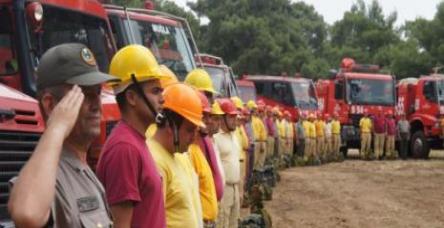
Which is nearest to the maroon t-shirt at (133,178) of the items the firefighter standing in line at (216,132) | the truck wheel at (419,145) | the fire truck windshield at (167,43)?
the firefighter standing in line at (216,132)

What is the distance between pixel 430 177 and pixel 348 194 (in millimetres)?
4887

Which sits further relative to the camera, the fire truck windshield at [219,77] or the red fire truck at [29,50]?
the fire truck windshield at [219,77]

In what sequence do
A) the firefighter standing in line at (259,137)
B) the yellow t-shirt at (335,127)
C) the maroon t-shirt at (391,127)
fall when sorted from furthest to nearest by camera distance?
the maroon t-shirt at (391,127)
the yellow t-shirt at (335,127)
the firefighter standing in line at (259,137)

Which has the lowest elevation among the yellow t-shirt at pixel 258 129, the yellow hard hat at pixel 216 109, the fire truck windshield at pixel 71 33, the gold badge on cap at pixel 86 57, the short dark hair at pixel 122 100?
the yellow t-shirt at pixel 258 129

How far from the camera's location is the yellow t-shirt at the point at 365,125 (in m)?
25.0

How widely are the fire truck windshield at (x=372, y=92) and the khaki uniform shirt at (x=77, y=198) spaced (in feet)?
77.4

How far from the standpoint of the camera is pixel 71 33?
253 inches

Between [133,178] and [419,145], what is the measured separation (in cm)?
2369

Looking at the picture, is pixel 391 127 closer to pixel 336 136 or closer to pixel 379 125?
pixel 379 125

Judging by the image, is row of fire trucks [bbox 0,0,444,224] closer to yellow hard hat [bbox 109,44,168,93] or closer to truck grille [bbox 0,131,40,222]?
truck grille [bbox 0,131,40,222]

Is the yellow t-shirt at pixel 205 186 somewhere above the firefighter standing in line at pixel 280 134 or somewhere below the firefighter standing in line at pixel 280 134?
above

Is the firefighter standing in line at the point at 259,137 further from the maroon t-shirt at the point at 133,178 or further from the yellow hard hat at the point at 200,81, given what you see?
the maroon t-shirt at the point at 133,178

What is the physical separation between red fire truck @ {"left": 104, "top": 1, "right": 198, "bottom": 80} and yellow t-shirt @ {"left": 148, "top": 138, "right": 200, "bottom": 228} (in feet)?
14.5

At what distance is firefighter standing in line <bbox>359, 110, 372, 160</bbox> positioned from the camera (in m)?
25.1
